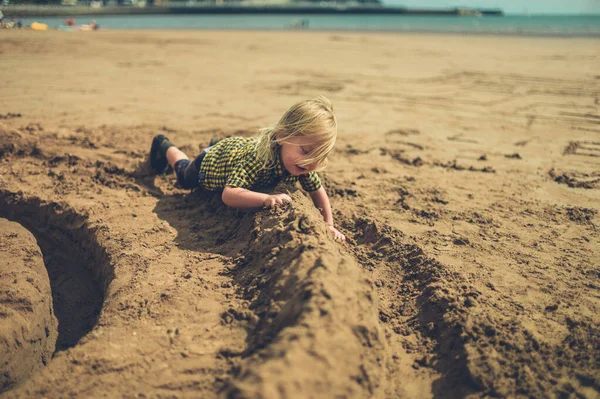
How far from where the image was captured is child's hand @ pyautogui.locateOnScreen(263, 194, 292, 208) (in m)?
2.41

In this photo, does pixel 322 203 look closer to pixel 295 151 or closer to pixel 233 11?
pixel 295 151

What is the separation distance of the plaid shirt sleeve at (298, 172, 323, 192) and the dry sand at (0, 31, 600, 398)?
0.85 ft

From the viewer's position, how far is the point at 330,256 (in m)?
1.82

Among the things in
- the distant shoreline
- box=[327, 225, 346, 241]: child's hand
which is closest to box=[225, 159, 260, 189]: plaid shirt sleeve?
box=[327, 225, 346, 241]: child's hand

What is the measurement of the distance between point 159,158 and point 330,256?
7.52 feet

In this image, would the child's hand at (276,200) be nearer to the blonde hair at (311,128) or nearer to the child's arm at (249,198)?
the child's arm at (249,198)

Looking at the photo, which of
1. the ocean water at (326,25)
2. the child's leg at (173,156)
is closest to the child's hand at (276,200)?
the child's leg at (173,156)

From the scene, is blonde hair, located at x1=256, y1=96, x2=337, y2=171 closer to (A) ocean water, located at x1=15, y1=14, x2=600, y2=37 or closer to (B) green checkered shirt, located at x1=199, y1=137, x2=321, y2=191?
(B) green checkered shirt, located at x1=199, y1=137, x2=321, y2=191

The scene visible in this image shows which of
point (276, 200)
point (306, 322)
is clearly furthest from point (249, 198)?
point (306, 322)

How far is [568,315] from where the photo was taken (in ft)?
6.62

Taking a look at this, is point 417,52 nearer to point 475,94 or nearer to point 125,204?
point 475,94

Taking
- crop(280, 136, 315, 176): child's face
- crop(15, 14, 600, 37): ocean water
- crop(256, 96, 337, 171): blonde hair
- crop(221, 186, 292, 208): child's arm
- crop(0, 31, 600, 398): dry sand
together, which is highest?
crop(15, 14, 600, 37): ocean water

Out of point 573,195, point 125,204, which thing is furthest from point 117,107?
point 573,195

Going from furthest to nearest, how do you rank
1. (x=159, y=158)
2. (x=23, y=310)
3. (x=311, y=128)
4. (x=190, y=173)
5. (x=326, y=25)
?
(x=326, y=25) < (x=159, y=158) < (x=190, y=173) < (x=311, y=128) < (x=23, y=310)
